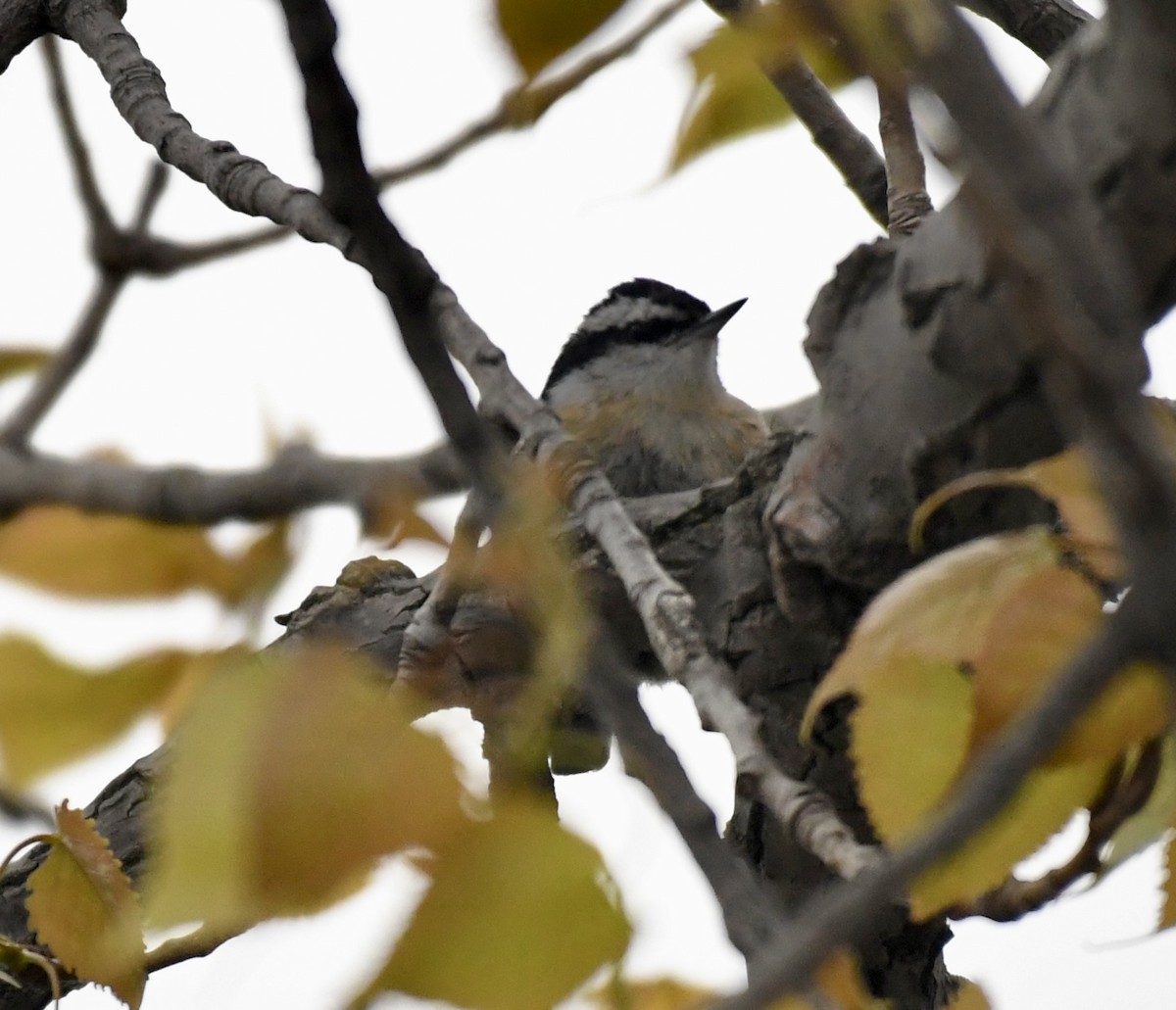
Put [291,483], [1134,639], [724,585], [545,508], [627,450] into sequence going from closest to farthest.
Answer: [1134,639]
[291,483]
[545,508]
[724,585]
[627,450]

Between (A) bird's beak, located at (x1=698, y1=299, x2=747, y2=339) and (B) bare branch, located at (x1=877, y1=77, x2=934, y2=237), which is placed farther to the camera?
(A) bird's beak, located at (x1=698, y1=299, x2=747, y2=339)

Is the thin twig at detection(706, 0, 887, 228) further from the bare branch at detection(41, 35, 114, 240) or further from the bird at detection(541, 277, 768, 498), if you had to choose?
the bare branch at detection(41, 35, 114, 240)

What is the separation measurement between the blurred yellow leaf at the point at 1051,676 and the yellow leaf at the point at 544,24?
0.50 m

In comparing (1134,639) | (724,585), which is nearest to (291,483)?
(1134,639)

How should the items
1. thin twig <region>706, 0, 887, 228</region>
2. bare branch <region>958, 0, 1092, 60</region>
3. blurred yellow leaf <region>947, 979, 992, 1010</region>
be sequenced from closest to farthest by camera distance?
blurred yellow leaf <region>947, 979, 992, 1010</region> → thin twig <region>706, 0, 887, 228</region> → bare branch <region>958, 0, 1092, 60</region>

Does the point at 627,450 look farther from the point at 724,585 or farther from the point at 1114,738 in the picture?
the point at 1114,738

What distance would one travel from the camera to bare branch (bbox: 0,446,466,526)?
112cm

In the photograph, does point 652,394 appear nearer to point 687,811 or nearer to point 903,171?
point 903,171

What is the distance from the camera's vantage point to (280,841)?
→ 0.98 meters

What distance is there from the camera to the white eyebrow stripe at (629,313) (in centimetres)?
433

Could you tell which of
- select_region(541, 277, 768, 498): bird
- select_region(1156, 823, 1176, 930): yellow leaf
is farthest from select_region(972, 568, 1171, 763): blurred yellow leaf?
select_region(541, 277, 768, 498): bird

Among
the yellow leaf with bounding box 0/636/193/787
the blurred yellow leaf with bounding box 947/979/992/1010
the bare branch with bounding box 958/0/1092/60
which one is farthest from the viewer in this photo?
the bare branch with bounding box 958/0/1092/60

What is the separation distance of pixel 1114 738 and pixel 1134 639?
1.42 ft

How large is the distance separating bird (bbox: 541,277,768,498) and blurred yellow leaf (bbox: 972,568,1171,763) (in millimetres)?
2549
